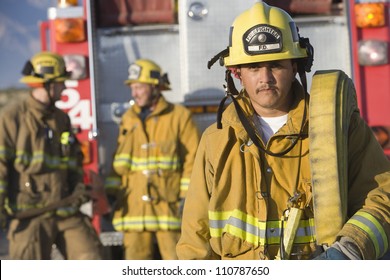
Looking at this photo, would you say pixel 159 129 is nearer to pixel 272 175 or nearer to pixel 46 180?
pixel 46 180

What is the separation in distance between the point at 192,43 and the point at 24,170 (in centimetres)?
127

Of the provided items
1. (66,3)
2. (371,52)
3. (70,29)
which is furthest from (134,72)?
(371,52)

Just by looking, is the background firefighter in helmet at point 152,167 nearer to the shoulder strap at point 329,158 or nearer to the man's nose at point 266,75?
the man's nose at point 266,75

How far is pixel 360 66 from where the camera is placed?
6.04 m

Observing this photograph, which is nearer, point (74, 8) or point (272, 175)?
point (272, 175)

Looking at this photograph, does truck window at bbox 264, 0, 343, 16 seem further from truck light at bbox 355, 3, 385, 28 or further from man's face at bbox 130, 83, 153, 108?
man's face at bbox 130, 83, 153, 108

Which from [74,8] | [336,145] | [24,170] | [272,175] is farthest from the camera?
[74,8]

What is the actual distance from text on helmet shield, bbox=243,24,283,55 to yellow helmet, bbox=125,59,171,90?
301 cm

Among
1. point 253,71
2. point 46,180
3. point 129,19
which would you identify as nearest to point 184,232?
point 253,71

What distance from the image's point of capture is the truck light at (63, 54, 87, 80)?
6.26 meters

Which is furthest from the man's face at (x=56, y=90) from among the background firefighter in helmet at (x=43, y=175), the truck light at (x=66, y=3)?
the truck light at (x=66, y=3)

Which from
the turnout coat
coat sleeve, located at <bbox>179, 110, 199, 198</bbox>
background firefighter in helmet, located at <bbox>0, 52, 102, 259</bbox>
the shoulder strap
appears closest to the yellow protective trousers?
background firefighter in helmet, located at <bbox>0, 52, 102, 259</bbox>

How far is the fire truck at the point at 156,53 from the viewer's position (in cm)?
601

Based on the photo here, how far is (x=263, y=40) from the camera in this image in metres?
3.02
